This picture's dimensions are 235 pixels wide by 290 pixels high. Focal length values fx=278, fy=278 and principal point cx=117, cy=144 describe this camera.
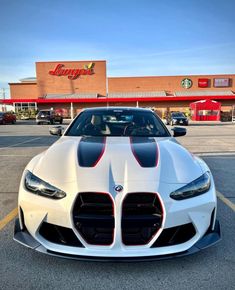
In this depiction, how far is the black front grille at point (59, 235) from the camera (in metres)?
2.33

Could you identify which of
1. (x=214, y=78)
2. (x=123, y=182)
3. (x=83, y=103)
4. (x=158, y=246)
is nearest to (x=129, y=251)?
(x=158, y=246)

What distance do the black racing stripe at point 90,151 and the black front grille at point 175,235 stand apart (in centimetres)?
91

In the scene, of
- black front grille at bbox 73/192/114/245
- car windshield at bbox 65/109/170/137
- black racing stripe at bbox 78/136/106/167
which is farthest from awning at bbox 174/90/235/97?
black front grille at bbox 73/192/114/245

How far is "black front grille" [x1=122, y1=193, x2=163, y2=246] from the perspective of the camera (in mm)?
2277

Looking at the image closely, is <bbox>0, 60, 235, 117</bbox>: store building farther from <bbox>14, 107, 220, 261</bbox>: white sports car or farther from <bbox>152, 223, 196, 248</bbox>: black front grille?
<bbox>152, 223, 196, 248</bbox>: black front grille

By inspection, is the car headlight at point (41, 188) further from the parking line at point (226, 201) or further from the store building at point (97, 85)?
the store building at point (97, 85)

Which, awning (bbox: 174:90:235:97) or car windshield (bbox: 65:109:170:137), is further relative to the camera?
awning (bbox: 174:90:235:97)

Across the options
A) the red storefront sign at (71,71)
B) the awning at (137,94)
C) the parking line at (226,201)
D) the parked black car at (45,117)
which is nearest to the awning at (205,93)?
the awning at (137,94)

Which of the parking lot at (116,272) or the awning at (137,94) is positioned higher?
the awning at (137,94)

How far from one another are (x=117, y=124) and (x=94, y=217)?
2.38 meters

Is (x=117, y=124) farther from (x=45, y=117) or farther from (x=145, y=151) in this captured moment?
(x=45, y=117)

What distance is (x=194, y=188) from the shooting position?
2561mm

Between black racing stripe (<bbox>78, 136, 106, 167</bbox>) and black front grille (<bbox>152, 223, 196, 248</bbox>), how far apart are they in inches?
35.8

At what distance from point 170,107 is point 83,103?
1524 cm
